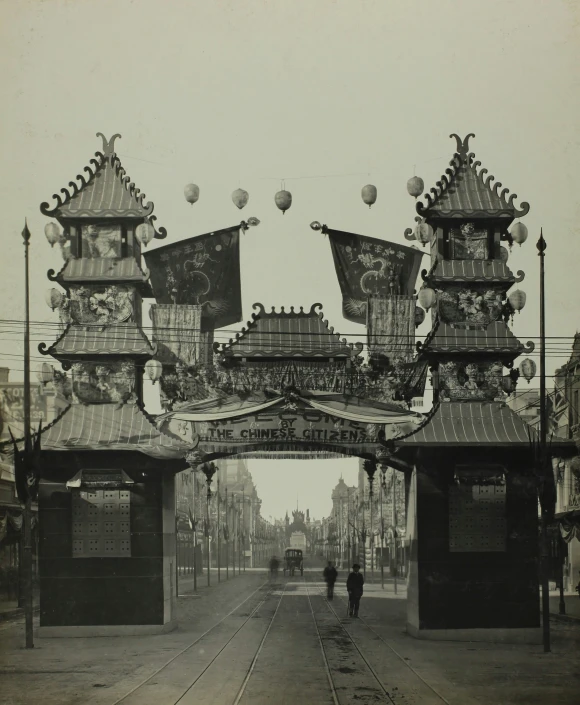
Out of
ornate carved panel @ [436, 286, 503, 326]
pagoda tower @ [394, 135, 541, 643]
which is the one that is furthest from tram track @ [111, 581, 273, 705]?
ornate carved panel @ [436, 286, 503, 326]

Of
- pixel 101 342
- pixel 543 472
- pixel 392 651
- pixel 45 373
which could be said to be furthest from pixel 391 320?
pixel 45 373

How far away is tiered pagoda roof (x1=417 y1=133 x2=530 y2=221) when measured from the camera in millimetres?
29422

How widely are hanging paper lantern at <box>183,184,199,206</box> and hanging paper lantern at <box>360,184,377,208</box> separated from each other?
15.0 feet

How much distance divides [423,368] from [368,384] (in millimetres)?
1741

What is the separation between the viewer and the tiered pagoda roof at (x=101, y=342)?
2942cm

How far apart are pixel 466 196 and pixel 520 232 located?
2026 millimetres

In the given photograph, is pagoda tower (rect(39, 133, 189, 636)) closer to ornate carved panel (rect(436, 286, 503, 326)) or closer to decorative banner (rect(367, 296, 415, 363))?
decorative banner (rect(367, 296, 415, 363))

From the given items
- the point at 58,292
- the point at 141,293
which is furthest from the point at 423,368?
the point at 58,292

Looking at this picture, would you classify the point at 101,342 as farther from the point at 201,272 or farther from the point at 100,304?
the point at 201,272

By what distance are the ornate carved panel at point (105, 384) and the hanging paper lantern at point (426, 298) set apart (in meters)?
8.81

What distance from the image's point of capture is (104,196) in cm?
3005

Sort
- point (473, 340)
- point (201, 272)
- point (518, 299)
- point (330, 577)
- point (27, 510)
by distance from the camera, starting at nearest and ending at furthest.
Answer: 1. point (27, 510)
2. point (518, 299)
3. point (473, 340)
4. point (201, 272)
5. point (330, 577)

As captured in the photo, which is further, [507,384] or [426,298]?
[507,384]

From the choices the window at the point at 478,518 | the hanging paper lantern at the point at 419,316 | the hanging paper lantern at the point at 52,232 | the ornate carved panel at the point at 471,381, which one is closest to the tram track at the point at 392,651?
the window at the point at 478,518
